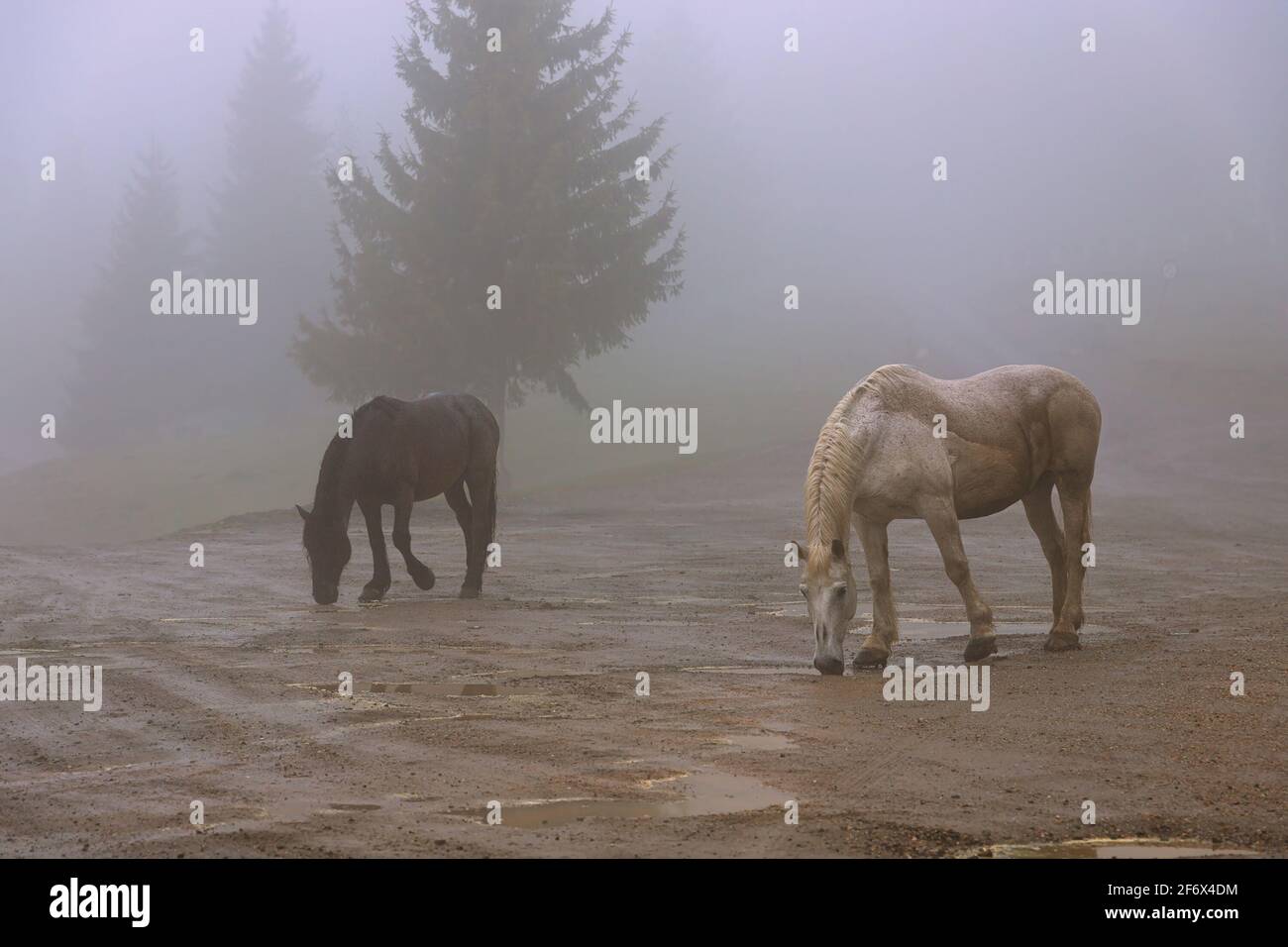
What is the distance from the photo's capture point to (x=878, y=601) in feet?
39.8

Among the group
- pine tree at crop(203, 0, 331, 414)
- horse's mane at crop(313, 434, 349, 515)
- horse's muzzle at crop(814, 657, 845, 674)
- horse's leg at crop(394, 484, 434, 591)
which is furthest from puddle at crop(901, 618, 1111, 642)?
pine tree at crop(203, 0, 331, 414)

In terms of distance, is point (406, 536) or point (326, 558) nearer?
point (326, 558)

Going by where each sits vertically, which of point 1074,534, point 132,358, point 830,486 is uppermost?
point 132,358

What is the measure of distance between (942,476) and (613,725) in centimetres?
403

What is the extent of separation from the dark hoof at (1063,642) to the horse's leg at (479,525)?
7.39 m

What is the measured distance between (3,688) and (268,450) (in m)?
46.2

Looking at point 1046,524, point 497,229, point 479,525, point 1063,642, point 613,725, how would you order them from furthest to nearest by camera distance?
point 497,229, point 479,525, point 1046,524, point 1063,642, point 613,725

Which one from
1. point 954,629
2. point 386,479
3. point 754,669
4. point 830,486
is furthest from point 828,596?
point 386,479

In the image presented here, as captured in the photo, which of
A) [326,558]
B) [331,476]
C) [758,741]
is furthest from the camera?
[331,476]

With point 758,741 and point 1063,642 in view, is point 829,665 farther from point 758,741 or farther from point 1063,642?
point 1063,642

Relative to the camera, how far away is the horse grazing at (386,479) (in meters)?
16.9

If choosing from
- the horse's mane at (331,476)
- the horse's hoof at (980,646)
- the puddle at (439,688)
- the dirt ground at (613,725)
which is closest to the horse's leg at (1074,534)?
the dirt ground at (613,725)

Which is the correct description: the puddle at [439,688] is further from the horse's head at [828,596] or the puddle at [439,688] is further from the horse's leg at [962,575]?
the horse's leg at [962,575]
